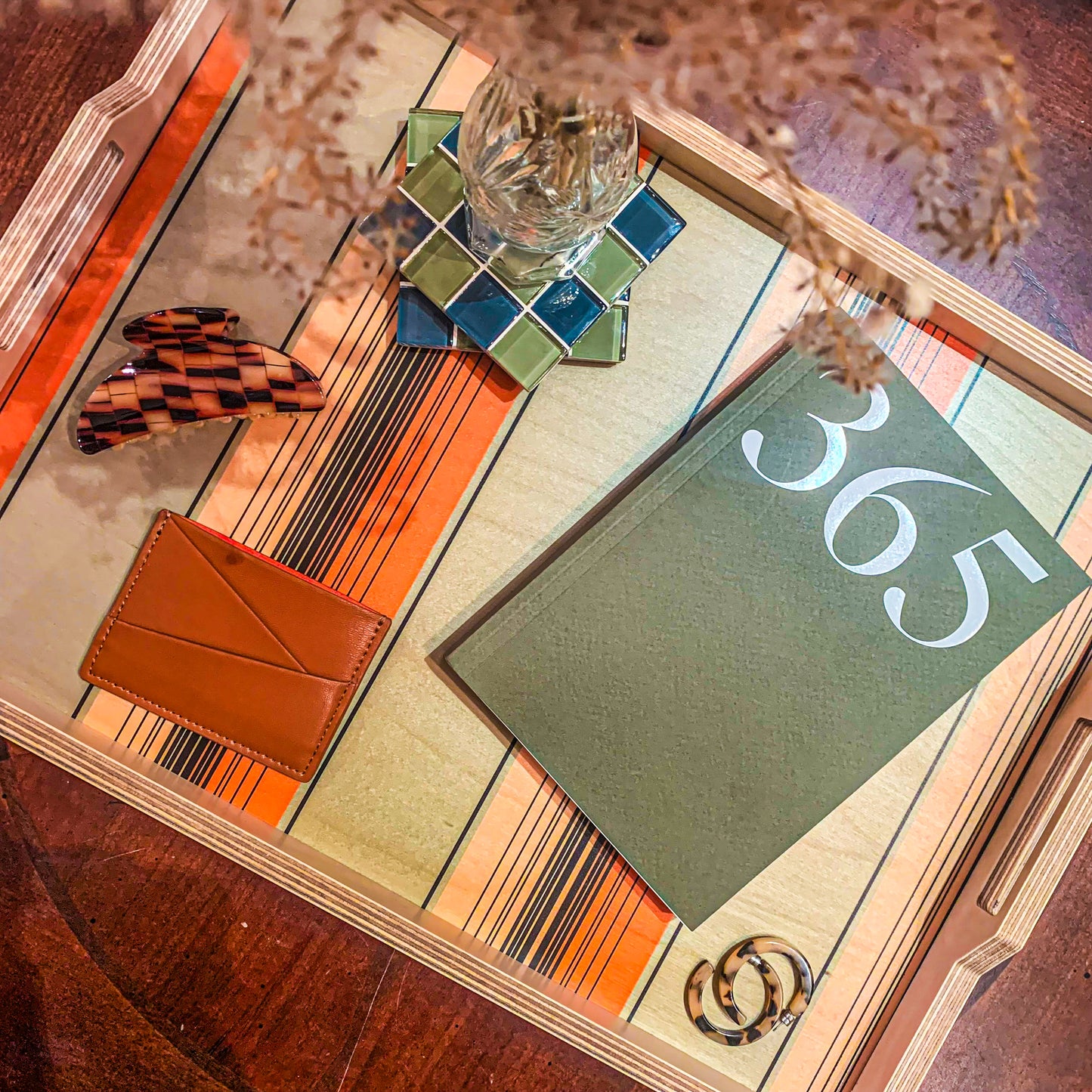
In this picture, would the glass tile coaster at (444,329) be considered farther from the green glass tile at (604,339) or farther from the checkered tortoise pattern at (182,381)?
the checkered tortoise pattern at (182,381)

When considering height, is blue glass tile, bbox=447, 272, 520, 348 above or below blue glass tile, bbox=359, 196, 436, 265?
below

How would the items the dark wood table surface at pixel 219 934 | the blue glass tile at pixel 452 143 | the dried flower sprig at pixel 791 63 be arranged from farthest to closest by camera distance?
the dark wood table surface at pixel 219 934 < the blue glass tile at pixel 452 143 < the dried flower sprig at pixel 791 63

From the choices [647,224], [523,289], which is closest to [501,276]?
[523,289]

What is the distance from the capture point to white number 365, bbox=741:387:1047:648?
746 millimetres

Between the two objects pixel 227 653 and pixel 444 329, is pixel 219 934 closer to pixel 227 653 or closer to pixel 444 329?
pixel 227 653

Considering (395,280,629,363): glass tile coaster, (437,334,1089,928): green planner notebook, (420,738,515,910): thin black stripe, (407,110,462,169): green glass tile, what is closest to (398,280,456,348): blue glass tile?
(395,280,629,363): glass tile coaster

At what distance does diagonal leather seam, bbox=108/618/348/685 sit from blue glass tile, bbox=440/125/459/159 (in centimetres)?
48

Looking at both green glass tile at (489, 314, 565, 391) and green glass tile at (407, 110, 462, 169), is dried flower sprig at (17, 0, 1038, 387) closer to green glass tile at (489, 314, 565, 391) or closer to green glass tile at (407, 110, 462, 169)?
green glass tile at (407, 110, 462, 169)

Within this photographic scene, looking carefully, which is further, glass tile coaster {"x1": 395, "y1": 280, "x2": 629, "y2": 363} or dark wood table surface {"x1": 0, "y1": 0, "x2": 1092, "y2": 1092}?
dark wood table surface {"x1": 0, "y1": 0, "x2": 1092, "y2": 1092}

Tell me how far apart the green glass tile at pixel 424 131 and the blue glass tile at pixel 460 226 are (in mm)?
62

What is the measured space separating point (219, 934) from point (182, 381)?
573 mm

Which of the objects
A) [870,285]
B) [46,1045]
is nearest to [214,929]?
[46,1045]

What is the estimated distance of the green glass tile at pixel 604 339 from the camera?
2.41ft

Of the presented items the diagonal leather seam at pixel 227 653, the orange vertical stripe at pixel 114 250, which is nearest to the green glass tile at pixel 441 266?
the orange vertical stripe at pixel 114 250
